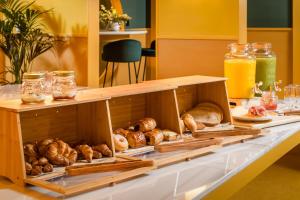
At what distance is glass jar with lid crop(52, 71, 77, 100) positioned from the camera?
1634 millimetres

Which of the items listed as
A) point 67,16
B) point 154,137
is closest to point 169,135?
point 154,137

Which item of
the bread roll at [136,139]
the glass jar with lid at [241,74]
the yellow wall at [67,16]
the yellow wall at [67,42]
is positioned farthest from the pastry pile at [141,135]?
the yellow wall at [67,16]

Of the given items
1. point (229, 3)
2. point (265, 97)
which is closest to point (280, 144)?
point (265, 97)

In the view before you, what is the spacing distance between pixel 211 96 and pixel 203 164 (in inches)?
30.8

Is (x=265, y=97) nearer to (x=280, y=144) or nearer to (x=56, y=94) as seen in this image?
(x=280, y=144)

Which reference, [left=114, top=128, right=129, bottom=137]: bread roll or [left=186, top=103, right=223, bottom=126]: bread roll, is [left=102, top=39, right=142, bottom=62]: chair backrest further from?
[left=114, top=128, right=129, bottom=137]: bread roll

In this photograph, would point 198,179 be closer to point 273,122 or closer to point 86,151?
point 86,151

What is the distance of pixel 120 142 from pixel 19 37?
12.9ft

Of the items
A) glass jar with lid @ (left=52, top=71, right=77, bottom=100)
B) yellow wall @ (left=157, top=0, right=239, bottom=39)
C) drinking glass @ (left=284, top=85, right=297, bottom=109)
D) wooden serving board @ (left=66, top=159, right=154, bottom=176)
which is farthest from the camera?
yellow wall @ (left=157, top=0, right=239, bottom=39)

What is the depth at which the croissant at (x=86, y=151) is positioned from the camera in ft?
5.47

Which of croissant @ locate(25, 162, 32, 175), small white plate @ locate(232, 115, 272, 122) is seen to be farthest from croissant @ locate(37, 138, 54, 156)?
small white plate @ locate(232, 115, 272, 122)

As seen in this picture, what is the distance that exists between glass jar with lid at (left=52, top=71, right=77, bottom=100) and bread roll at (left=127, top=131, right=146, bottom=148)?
319 millimetres

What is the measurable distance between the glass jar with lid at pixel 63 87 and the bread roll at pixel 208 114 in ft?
2.70

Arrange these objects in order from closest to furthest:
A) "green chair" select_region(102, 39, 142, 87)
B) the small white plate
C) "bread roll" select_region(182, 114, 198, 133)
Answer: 1. "bread roll" select_region(182, 114, 198, 133)
2. the small white plate
3. "green chair" select_region(102, 39, 142, 87)
